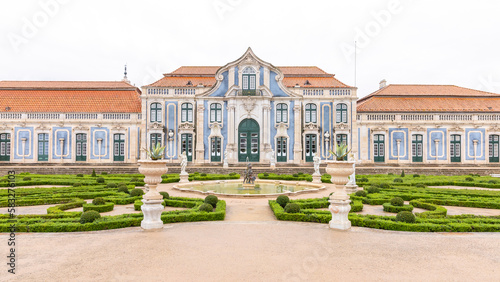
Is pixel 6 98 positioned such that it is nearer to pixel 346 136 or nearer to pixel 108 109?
pixel 108 109

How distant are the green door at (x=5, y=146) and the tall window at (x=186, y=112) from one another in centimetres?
1777

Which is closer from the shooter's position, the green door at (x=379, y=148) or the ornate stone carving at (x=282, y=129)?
the ornate stone carving at (x=282, y=129)

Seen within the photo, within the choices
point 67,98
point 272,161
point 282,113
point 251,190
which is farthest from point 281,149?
point 67,98

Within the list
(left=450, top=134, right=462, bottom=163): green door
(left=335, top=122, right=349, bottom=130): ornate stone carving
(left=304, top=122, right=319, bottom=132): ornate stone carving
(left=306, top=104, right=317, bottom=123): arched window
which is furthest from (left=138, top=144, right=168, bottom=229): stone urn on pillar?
(left=450, top=134, right=462, bottom=163): green door

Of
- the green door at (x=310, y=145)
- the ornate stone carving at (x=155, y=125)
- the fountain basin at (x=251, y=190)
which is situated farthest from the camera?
the green door at (x=310, y=145)

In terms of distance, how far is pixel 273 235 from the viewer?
8391 mm

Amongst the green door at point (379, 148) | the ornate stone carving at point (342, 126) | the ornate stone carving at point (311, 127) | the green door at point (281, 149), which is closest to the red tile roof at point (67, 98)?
the green door at point (281, 149)

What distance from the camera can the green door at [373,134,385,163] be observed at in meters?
33.6

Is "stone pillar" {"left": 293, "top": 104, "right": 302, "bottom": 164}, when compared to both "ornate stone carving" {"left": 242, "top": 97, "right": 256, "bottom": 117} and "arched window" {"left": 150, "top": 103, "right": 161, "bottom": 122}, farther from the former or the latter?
"arched window" {"left": 150, "top": 103, "right": 161, "bottom": 122}

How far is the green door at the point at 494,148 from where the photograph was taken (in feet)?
109

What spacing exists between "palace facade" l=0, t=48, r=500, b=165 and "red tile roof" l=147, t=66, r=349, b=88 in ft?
2.64

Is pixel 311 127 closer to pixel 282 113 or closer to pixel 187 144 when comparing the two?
pixel 282 113

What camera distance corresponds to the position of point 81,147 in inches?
1304

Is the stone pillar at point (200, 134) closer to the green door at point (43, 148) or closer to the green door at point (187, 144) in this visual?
the green door at point (187, 144)
